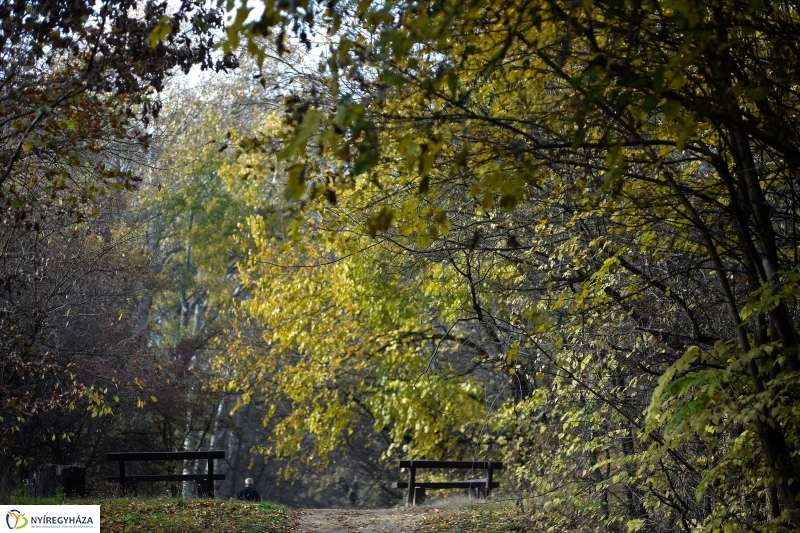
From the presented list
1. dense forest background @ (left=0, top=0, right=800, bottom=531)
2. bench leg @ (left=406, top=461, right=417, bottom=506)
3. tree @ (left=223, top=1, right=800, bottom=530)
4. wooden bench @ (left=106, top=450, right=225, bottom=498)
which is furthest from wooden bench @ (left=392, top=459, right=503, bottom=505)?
tree @ (left=223, top=1, right=800, bottom=530)

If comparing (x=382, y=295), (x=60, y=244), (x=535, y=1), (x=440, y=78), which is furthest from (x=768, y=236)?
(x=60, y=244)

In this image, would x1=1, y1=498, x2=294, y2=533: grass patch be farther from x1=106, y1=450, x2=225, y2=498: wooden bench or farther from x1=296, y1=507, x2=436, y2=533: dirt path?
x1=106, y1=450, x2=225, y2=498: wooden bench

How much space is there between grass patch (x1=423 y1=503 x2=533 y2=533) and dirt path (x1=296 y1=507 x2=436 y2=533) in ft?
0.94

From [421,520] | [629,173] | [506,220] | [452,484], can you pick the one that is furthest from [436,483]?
[629,173]

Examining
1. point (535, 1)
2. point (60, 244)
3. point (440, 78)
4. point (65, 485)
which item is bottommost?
point (65, 485)

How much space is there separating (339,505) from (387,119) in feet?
95.1

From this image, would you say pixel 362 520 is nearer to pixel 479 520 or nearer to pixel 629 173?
pixel 479 520

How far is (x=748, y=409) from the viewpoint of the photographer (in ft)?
14.3

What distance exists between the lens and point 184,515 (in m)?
10.6

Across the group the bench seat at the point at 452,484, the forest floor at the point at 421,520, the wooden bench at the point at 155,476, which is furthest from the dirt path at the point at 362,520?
the wooden bench at the point at 155,476

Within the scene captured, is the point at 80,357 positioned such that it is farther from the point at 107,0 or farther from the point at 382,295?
the point at 107,0

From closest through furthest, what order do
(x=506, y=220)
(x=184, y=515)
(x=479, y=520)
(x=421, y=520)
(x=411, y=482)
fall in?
(x=506, y=220), (x=184, y=515), (x=479, y=520), (x=421, y=520), (x=411, y=482)

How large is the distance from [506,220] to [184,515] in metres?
5.71

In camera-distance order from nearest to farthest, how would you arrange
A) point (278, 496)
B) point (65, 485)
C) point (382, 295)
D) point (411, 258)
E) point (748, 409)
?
point (748, 409) < point (411, 258) < point (65, 485) < point (382, 295) < point (278, 496)
